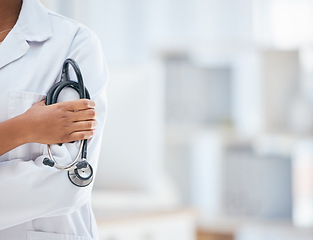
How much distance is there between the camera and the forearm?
0.94 m

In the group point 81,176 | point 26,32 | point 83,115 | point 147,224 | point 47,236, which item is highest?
point 26,32

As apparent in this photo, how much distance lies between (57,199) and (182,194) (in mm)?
2257

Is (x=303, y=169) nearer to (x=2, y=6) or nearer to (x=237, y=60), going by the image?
(x=237, y=60)

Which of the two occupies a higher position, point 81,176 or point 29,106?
point 29,106

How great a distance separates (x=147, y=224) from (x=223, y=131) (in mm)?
1253

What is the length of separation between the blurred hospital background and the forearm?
1.23 m

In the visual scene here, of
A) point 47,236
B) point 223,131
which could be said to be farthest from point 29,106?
point 223,131

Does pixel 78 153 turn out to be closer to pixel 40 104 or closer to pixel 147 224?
pixel 40 104

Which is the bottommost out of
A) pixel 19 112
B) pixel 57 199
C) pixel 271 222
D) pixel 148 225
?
pixel 271 222

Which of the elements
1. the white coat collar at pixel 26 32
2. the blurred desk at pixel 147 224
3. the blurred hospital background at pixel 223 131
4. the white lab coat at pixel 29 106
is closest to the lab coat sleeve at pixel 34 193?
the white lab coat at pixel 29 106

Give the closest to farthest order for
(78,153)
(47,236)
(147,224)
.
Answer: (78,153)
(47,236)
(147,224)

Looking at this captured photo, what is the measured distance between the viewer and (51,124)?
0.94 metres

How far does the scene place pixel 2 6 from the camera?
42.9 inches

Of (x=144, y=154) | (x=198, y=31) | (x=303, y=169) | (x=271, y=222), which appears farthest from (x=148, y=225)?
(x=198, y=31)
